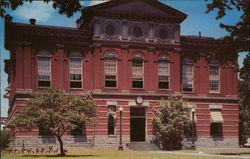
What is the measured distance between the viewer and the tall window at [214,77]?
154 ft

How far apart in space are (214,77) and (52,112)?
75.1 ft

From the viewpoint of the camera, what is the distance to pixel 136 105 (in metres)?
43.1

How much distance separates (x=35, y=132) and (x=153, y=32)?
15.2 m

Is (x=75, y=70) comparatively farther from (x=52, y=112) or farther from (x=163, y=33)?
(x=52, y=112)

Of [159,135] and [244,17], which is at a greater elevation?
[244,17]

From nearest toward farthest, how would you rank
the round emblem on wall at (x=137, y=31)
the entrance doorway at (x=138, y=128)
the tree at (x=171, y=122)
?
the tree at (x=171, y=122), the round emblem on wall at (x=137, y=31), the entrance doorway at (x=138, y=128)

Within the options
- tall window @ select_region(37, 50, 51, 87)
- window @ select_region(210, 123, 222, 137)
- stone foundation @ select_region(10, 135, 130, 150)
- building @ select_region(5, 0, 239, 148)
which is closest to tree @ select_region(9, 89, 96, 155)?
stone foundation @ select_region(10, 135, 130, 150)

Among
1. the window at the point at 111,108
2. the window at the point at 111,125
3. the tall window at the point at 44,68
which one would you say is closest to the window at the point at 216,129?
the window at the point at 111,125

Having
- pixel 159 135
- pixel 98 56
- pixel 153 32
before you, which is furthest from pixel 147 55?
pixel 159 135

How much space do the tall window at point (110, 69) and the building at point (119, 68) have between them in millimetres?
98

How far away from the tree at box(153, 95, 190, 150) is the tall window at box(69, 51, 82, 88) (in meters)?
8.13

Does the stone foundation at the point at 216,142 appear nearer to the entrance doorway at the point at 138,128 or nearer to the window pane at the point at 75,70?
the entrance doorway at the point at 138,128

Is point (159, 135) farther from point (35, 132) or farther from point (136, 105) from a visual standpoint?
point (35, 132)

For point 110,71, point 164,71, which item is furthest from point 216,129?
point 110,71
